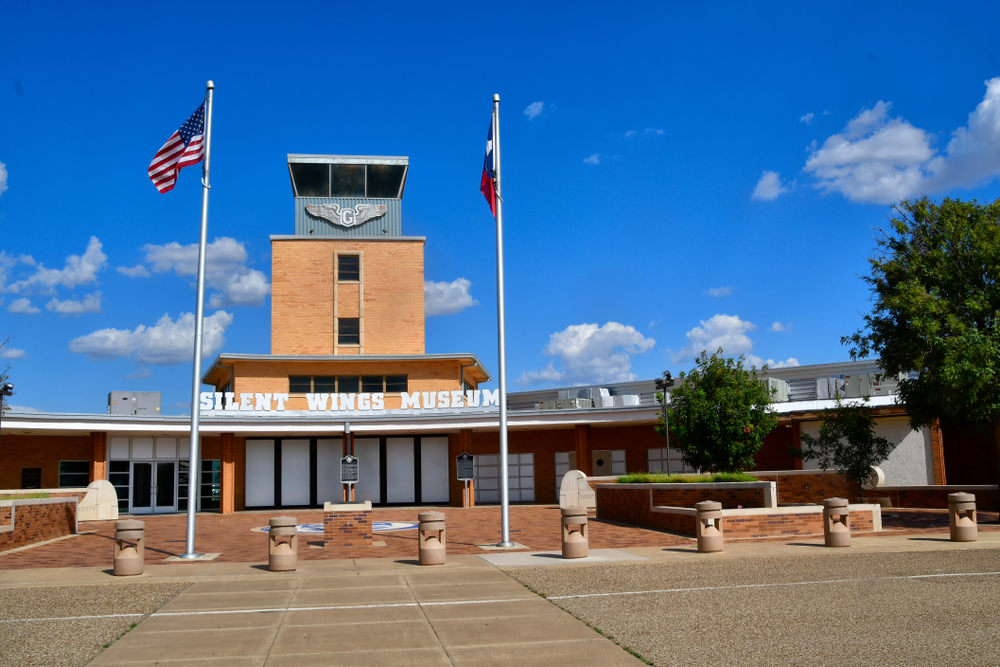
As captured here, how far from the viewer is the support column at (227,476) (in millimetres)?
32156

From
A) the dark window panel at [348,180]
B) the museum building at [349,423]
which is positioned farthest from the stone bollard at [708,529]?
the dark window panel at [348,180]

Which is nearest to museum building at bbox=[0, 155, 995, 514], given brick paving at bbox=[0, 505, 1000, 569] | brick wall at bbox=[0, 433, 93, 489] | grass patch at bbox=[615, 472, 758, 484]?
brick wall at bbox=[0, 433, 93, 489]

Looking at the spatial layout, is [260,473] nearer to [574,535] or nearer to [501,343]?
[501,343]

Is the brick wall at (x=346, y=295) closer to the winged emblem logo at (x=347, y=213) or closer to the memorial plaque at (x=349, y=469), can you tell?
the winged emblem logo at (x=347, y=213)

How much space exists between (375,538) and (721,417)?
12.2m

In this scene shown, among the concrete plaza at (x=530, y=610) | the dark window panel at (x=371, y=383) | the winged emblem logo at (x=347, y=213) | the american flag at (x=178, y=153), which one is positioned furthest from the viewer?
the winged emblem logo at (x=347, y=213)

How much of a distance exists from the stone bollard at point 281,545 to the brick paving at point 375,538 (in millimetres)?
1834

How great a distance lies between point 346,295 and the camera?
133 ft

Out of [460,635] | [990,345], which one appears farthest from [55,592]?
[990,345]

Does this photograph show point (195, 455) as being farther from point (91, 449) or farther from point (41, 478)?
point (41, 478)

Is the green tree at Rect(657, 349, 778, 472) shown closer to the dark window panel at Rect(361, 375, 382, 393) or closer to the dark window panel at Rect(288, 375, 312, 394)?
the dark window panel at Rect(361, 375, 382, 393)

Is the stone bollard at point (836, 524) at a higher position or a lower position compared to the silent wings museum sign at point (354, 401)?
lower

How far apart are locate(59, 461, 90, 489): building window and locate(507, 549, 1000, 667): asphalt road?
25.0m

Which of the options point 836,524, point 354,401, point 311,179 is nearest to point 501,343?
point 836,524
